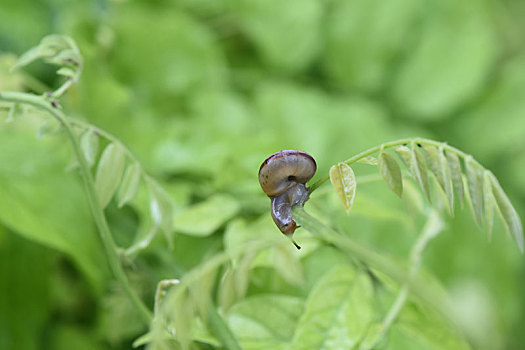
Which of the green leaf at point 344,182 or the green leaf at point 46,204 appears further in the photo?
the green leaf at point 46,204

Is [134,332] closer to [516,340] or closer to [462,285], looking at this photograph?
[462,285]

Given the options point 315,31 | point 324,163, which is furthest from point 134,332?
point 315,31

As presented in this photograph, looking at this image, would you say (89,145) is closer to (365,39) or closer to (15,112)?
(15,112)

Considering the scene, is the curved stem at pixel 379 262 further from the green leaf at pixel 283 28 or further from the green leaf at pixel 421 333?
the green leaf at pixel 283 28

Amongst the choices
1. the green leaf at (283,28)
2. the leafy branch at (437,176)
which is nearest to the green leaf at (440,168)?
the leafy branch at (437,176)

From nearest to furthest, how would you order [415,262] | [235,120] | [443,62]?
[415,262], [235,120], [443,62]

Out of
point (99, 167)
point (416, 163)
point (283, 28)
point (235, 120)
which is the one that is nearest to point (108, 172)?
point (99, 167)

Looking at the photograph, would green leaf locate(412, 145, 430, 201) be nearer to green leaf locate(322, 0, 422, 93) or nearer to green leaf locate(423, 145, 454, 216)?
green leaf locate(423, 145, 454, 216)
